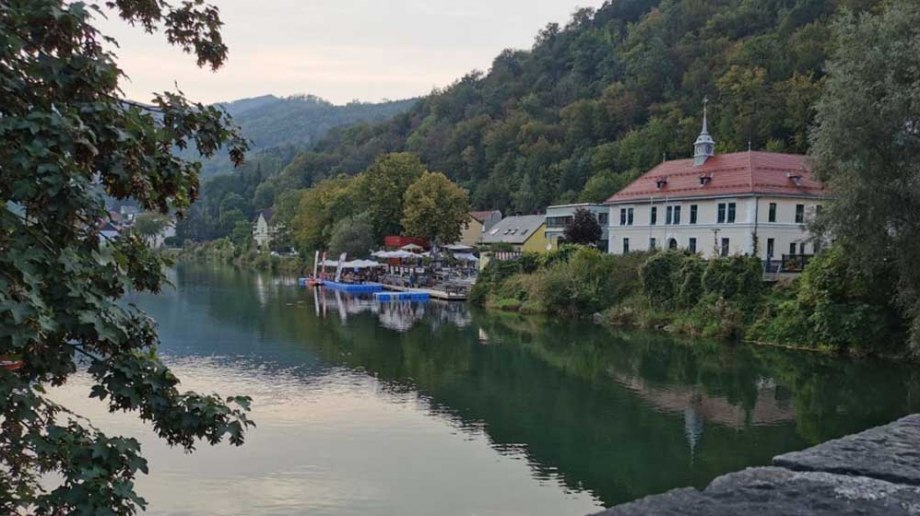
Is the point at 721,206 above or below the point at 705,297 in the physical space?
above

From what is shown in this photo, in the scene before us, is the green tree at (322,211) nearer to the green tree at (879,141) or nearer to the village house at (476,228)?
the village house at (476,228)

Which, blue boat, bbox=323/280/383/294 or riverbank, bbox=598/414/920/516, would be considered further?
blue boat, bbox=323/280/383/294

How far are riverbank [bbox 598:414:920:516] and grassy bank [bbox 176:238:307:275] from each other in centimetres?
6938

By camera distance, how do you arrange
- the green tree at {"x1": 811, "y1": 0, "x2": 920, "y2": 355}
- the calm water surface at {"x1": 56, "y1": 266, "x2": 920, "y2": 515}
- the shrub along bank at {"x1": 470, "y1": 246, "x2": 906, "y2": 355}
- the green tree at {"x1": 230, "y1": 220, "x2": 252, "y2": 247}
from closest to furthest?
the calm water surface at {"x1": 56, "y1": 266, "x2": 920, "y2": 515}
the green tree at {"x1": 811, "y1": 0, "x2": 920, "y2": 355}
the shrub along bank at {"x1": 470, "y1": 246, "x2": 906, "y2": 355}
the green tree at {"x1": 230, "y1": 220, "x2": 252, "y2": 247}

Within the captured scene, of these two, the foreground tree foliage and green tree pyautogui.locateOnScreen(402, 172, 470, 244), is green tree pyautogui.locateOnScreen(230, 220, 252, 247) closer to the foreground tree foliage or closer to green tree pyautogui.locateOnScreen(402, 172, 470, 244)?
green tree pyautogui.locateOnScreen(402, 172, 470, 244)

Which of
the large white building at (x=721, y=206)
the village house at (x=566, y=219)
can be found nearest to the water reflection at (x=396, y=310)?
the village house at (x=566, y=219)

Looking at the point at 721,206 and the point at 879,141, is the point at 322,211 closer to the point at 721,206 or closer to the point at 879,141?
the point at 721,206

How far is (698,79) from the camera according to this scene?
69.8m

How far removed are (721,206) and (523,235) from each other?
796 inches

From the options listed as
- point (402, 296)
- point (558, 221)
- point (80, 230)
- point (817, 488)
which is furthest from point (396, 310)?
point (817, 488)

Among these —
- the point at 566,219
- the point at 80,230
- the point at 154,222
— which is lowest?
the point at 80,230

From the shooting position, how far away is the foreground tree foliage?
11.5 feet

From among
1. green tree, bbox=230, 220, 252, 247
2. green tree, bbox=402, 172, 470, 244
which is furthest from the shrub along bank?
green tree, bbox=230, 220, 252, 247

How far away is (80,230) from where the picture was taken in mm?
4035
